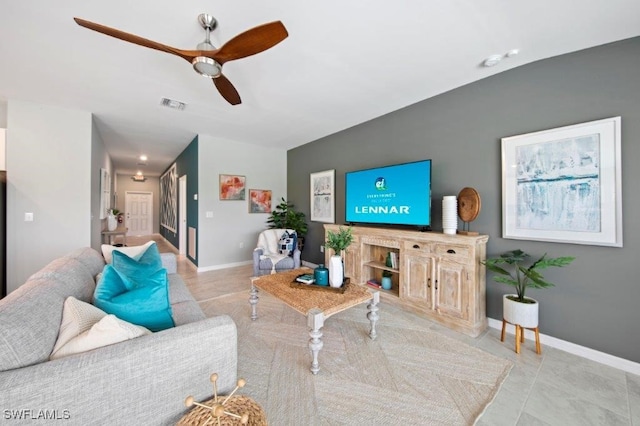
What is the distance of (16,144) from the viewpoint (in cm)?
313

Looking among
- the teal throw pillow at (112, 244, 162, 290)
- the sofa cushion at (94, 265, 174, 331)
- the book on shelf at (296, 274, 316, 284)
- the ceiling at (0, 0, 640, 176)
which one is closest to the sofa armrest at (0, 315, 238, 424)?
the sofa cushion at (94, 265, 174, 331)

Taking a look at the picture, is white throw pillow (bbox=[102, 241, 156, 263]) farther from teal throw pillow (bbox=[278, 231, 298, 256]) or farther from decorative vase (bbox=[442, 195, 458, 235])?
decorative vase (bbox=[442, 195, 458, 235])

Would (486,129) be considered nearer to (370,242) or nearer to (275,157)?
(370,242)

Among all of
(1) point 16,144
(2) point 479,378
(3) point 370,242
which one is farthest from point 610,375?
(1) point 16,144

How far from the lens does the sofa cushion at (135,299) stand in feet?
4.27

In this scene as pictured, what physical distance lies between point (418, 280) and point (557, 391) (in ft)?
4.21

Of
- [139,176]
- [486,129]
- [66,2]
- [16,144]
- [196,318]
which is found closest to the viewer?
[66,2]

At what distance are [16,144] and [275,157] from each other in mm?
3822

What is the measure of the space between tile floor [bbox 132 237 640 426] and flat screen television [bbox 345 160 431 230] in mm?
1349

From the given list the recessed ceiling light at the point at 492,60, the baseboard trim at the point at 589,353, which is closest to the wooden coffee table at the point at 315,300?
the baseboard trim at the point at 589,353

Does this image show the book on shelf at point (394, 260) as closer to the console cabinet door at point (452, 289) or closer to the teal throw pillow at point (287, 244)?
the console cabinet door at point (452, 289)

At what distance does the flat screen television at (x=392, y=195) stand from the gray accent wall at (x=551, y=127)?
0.28 m

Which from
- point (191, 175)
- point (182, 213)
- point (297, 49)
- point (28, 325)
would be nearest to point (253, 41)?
point (297, 49)
